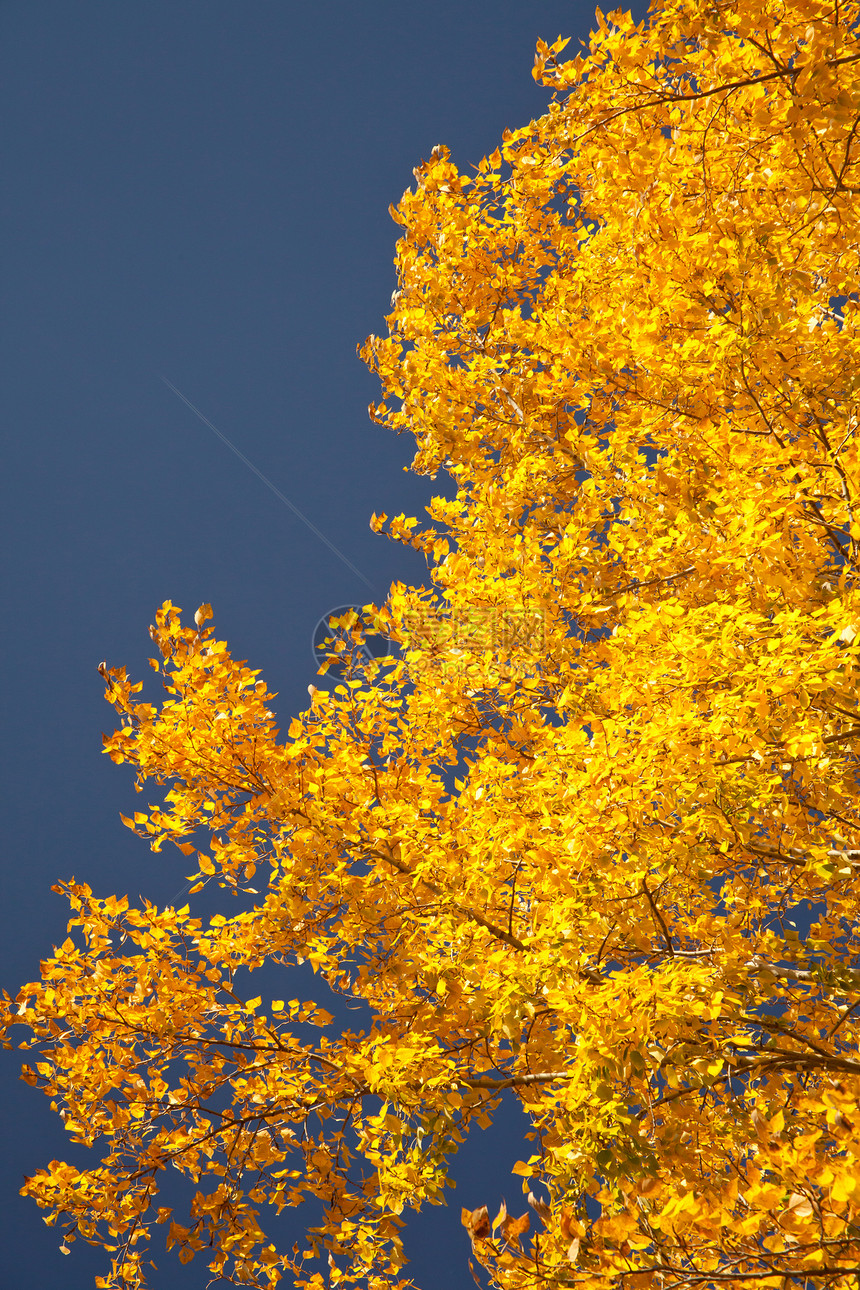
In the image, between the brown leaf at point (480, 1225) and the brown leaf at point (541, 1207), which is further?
the brown leaf at point (541, 1207)

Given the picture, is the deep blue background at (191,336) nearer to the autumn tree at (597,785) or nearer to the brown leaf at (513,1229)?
the autumn tree at (597,785)

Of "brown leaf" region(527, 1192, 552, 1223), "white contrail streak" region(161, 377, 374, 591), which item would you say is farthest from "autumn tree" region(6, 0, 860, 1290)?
"white contrail streak" region(161, 377, 374, 591)

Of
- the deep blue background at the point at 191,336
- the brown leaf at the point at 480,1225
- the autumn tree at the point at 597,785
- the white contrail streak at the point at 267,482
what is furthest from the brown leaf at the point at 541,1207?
the white contrail streak at the point at 267,482

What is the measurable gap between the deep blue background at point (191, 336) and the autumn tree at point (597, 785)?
446 cm

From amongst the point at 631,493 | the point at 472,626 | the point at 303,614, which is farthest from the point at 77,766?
the point at 631,493

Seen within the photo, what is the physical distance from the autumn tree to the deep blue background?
446 cm

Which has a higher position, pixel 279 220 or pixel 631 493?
pixel 279 220

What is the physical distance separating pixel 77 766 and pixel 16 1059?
2375 millimetres

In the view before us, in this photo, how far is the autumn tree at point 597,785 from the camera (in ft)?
5.16

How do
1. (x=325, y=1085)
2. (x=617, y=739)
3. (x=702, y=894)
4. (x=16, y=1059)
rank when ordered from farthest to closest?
(x=16, y=1059)
(x=702, y=894)
(x=325, y=1085)
(x=617, y=739)

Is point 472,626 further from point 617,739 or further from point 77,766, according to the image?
point 77,766

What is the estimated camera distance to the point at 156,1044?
2375mm

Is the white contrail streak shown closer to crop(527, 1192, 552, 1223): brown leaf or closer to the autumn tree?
the autumn tree

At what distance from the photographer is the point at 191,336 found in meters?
7.33
